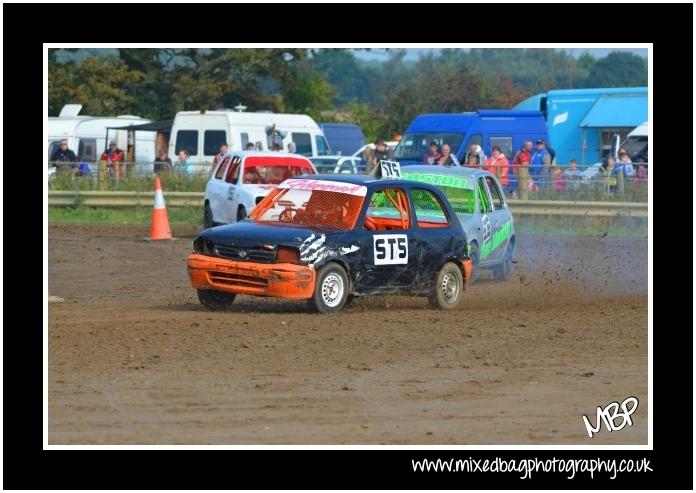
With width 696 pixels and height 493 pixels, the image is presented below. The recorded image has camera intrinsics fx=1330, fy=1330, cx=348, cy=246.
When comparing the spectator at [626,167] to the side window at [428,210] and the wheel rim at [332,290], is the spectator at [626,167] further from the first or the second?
the wheel rim at [332,290]

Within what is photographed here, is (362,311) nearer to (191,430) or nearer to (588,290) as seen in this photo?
(588,290)

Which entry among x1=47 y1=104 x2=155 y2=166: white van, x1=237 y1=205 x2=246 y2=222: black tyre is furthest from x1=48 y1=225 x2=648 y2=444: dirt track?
x1=47 y1=104 x2=155 y2=166: white van

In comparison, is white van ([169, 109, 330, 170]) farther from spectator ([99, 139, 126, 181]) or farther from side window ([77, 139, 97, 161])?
side window ([77, 139, 97, 161])

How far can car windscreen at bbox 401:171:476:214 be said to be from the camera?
17.3 meters

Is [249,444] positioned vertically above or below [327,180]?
below

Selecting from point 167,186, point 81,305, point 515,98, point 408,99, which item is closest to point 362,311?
point 81,305

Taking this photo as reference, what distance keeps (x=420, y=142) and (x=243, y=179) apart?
7602 mm

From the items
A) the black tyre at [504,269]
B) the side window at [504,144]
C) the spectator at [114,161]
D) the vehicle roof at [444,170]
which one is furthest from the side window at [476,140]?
the black tyre at [504,269]

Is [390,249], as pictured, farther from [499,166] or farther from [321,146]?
[321,146]

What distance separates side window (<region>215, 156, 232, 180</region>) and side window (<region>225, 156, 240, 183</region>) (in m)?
0.18

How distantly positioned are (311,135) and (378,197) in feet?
71.4

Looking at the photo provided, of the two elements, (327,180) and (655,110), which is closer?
(655,110)

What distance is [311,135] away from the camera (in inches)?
1416

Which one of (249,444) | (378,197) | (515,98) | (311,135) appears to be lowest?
(249,444)
